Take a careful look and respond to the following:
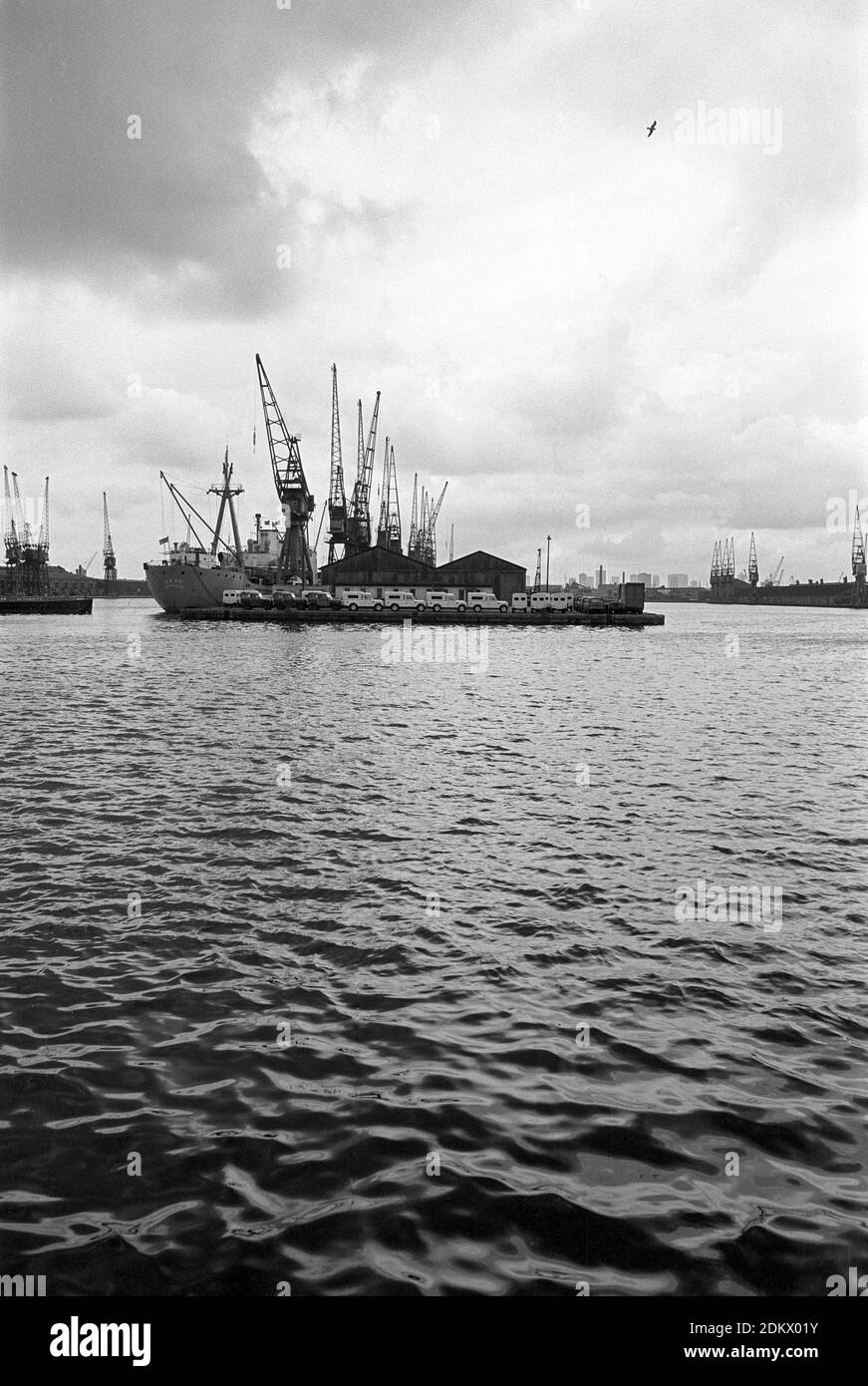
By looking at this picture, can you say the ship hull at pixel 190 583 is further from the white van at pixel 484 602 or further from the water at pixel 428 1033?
the water at pixel 428 1033

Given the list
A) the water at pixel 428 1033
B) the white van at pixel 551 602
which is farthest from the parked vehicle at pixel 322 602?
the water at pixel 428 1033

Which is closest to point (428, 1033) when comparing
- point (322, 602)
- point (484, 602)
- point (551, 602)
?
point (322, 602)

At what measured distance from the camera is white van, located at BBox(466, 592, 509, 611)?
127812mm

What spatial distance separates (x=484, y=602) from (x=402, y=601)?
13.7m

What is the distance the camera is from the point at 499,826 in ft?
61.3

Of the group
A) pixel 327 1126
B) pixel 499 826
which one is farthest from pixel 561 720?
pixel 327 1126

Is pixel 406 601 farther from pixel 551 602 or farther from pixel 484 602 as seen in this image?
pixel 551 602

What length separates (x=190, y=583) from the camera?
13650 cm

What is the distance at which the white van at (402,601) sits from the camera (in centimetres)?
12844

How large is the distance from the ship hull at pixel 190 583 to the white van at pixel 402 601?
27312 mm

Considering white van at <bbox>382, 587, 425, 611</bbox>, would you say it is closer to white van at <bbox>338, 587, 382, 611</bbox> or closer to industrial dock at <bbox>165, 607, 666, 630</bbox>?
white van at <bbox>338, 587, 382, 611</bbox>

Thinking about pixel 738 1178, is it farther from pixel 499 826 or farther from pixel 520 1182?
pixel 499 826

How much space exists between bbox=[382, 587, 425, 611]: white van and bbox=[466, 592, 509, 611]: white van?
8.04m

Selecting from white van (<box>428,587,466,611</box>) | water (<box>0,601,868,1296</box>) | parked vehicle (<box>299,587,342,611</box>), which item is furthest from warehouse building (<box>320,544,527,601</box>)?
water (<box>0,601,868,1296</box>)
